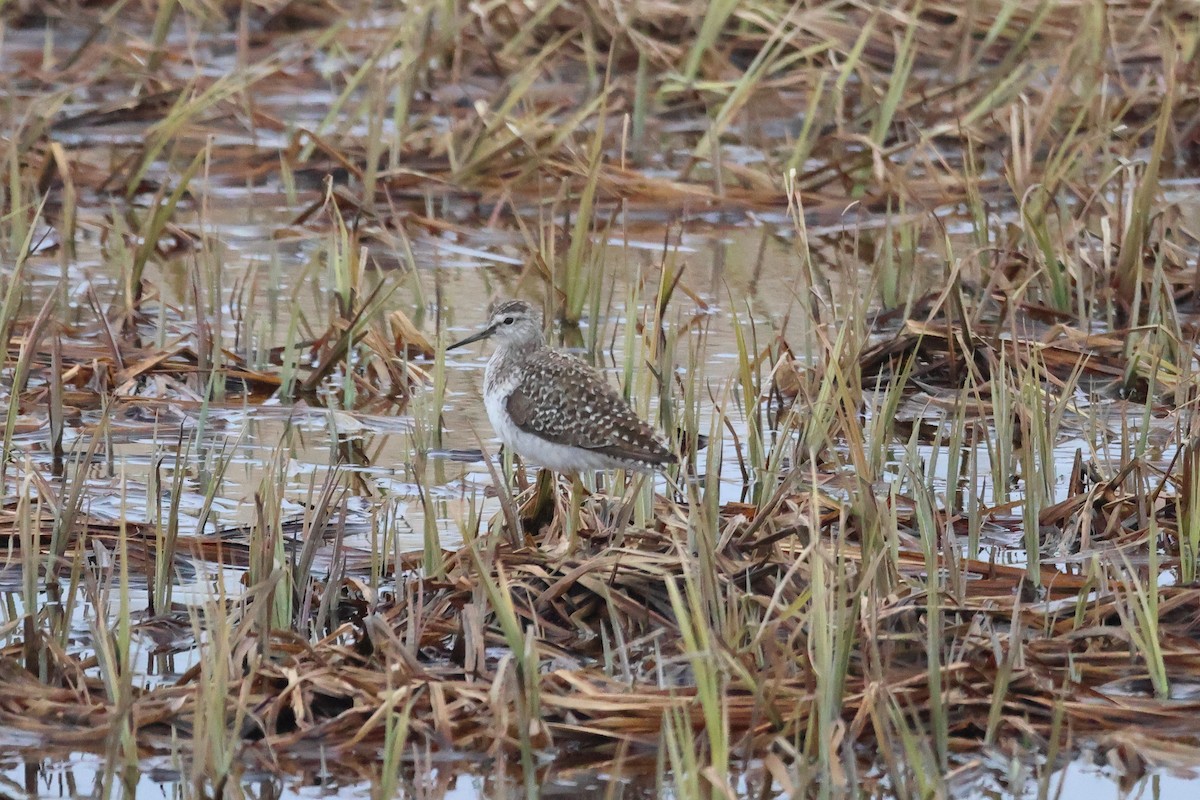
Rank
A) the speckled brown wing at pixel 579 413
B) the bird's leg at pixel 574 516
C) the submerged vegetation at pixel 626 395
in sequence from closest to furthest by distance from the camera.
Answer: the submerged vegetation at pixel 626 395, the bird's leg at pixel 574 516, the speckled brown wing at pixel 579 413

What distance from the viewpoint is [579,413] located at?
6430mm

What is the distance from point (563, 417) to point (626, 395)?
30.1 inches

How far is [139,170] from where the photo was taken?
10.5 m

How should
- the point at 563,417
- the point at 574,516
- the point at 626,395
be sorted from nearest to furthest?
the point at 574,516 → the point at 563,417 → the point at 626,395

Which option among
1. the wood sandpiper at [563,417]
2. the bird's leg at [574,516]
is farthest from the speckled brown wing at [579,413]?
the bird's leg at [574,516]

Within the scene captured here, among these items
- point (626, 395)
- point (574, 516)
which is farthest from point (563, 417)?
point (574, 516)

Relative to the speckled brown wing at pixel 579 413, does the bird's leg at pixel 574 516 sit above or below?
below

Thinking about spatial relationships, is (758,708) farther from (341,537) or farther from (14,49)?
(14,49)

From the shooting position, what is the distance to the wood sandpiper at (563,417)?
6.25 meters

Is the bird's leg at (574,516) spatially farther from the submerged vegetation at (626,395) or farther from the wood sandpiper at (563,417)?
the wood sandpiper at (563,417)

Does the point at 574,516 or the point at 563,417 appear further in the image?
the point at 563,417

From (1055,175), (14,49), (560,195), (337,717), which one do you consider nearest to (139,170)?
(560,195)

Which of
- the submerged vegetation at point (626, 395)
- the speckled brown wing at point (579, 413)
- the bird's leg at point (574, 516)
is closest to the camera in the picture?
the submerged vegetation at point (626, 395)

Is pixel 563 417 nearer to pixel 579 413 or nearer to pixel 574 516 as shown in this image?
pixel 579 413
